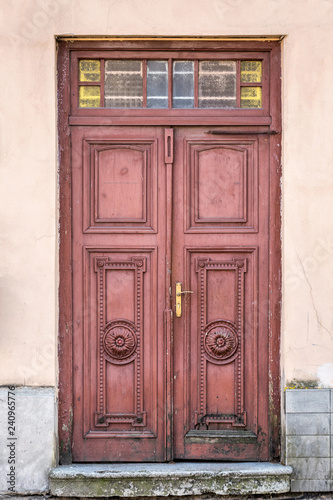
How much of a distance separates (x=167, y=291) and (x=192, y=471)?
1274 millimetres

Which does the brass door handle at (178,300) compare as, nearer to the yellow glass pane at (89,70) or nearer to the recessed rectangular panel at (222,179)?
the recessed rectangular panel at (222,179)

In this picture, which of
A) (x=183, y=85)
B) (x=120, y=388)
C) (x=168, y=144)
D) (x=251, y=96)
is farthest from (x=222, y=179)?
(x=120, y=388)

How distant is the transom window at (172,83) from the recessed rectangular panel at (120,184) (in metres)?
0.33

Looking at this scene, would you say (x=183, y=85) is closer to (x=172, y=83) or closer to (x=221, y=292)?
(x=172, y=83)

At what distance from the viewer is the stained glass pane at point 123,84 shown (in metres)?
3.96

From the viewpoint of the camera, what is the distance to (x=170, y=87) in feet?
12.9

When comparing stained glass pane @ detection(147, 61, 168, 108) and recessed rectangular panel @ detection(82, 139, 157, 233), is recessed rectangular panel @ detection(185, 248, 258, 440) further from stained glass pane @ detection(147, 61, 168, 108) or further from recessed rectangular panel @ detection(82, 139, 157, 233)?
stained glass pane @ detection(147, 61, 168, 108)

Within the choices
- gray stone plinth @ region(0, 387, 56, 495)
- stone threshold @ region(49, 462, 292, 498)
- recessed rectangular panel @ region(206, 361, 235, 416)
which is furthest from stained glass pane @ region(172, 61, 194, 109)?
stone threshold @ region(49, 462, 292, 498)

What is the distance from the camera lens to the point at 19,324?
3809 millimetres

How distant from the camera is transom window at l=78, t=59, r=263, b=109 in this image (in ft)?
13.0

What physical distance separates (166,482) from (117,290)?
139 cm

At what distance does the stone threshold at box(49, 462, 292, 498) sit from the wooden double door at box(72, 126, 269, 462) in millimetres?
217

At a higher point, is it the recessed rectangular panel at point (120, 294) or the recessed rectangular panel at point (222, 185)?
the recessed rectangular panel at point (222, 185)

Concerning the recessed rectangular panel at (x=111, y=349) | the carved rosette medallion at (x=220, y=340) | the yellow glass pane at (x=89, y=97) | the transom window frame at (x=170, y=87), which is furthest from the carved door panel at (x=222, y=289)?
the yellow glass pane at (x=89, y=97)
